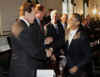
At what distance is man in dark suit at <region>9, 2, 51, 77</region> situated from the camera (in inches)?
111

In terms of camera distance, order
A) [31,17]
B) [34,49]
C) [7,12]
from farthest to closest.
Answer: [7,12] → [31,17] → [34,49]

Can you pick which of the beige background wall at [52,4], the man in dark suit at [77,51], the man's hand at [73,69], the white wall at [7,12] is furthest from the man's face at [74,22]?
the beige background wall at [52,4]

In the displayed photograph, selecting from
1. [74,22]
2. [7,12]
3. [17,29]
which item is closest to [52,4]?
[7,12]

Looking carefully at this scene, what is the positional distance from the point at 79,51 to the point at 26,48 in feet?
2.41

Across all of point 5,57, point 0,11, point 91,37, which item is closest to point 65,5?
point 0,11

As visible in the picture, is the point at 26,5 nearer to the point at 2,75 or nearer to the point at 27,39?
the point at 27,39

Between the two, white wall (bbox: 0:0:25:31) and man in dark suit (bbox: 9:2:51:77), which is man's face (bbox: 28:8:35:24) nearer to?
man in dark suit (bbox: 9:2:51:77)

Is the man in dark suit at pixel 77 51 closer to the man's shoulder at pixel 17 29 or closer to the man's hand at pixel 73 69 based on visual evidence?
the man's hand at pixel 73 69

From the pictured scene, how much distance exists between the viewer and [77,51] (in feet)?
10.9

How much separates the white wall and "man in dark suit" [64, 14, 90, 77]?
9.19 meters

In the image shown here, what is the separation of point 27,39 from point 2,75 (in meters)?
2.35

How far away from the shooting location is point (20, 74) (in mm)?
2988

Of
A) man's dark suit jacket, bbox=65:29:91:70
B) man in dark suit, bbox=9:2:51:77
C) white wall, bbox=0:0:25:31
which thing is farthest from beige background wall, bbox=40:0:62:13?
man in dark suit, bbox=9:2:51:77

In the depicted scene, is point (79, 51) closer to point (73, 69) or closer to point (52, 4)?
point (73, 69)
